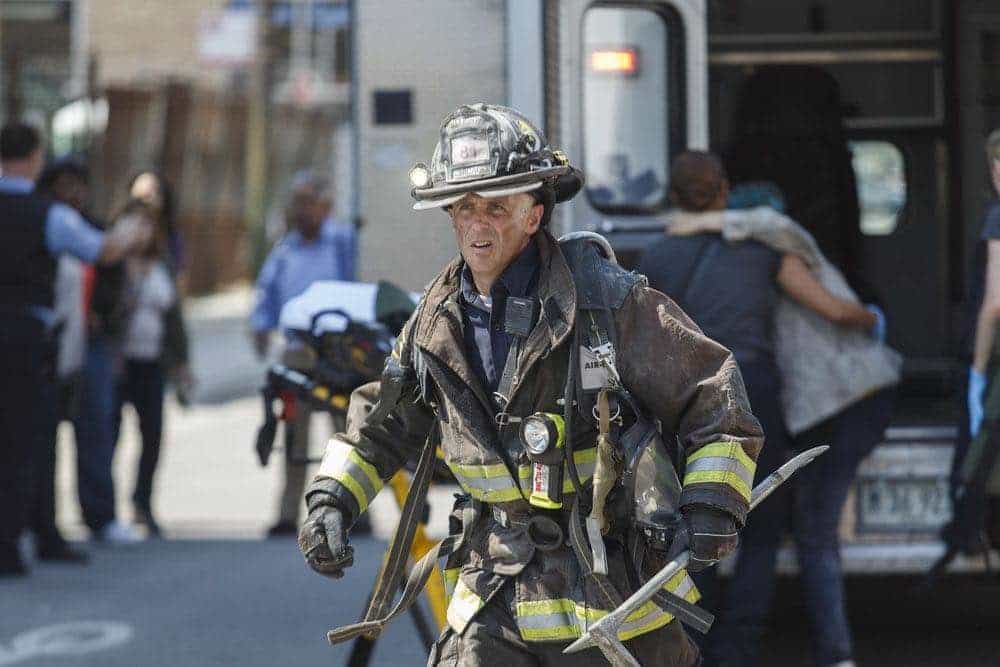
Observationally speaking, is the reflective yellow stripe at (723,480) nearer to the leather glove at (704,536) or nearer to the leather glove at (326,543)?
the leather glove at (704,536)

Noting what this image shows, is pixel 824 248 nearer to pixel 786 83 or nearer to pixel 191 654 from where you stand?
pixel 786 83

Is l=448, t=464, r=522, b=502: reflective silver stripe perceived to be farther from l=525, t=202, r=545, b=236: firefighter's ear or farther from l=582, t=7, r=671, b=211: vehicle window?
l=582, t=7, r=671, b=211: vehicle window

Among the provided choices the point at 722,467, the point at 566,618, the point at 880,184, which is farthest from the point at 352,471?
the point at 880,184

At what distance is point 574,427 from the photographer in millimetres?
3648

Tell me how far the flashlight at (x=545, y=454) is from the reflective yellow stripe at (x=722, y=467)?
25 cm

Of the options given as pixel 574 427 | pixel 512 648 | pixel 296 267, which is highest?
pixel 296 267

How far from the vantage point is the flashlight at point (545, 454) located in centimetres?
361

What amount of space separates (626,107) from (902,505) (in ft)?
5.27

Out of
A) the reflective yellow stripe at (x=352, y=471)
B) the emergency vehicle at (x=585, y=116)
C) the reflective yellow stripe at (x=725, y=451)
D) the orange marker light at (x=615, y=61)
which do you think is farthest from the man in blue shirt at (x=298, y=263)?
the reflective yellow stripe at (x=725, y=451)

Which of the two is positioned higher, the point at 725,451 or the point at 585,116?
the point at 585,116

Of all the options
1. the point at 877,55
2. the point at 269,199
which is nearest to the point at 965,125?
the point at 877,55

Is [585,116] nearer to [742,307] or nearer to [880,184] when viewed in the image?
[742,307]

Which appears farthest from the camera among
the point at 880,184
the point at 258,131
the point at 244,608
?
the point at 258,131

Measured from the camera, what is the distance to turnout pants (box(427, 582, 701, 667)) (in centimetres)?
Answer: 369
